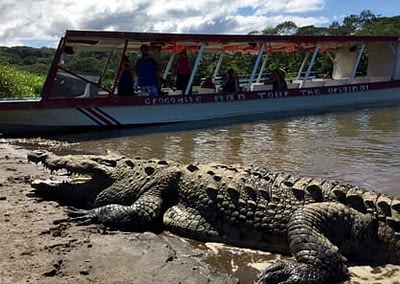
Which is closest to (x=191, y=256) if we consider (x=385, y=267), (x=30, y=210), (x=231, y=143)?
(x=385, y=267)

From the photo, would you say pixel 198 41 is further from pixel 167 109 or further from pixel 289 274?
pixel 289 274

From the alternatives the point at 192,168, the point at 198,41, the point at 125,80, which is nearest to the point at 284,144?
the point at 125,80

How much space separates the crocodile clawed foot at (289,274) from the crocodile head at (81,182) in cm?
237

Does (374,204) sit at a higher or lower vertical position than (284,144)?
higher

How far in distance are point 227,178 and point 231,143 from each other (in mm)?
6463

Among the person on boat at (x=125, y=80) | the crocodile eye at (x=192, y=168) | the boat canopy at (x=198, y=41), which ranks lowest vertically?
the crocodile eye at (x=192, y=168)

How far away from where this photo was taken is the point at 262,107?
52.7 ft

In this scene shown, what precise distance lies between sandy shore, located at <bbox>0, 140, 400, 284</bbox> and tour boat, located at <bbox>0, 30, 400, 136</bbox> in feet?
25.3

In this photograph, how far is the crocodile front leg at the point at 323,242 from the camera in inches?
151

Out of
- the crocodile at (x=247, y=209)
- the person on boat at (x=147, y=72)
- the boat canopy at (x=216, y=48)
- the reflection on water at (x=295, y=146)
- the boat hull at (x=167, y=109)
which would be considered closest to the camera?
the crocodile at (x=247, y=209)

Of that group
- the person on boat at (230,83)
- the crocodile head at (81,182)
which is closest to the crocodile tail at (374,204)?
the crocodile head at (81,182)

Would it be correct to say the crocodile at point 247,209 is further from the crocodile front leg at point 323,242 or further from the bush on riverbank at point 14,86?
the bush on riverbank at point 14,86

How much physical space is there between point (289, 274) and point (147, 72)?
1061 centimetres

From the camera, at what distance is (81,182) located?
5.94 metres
